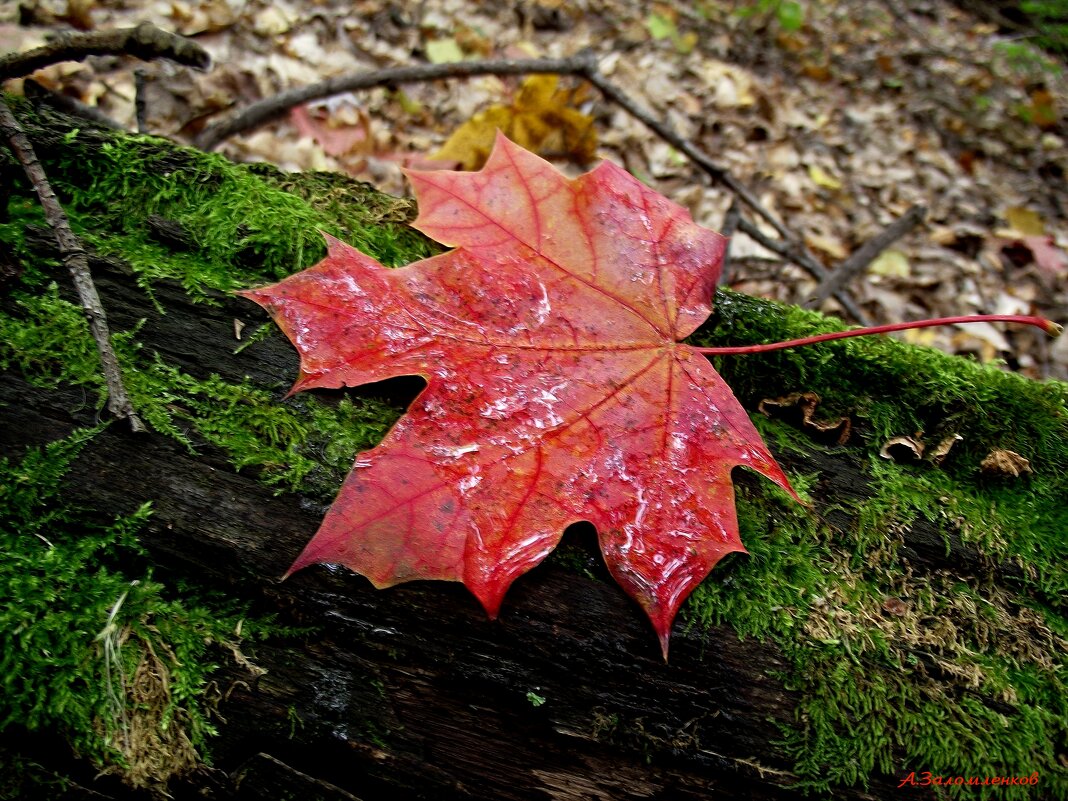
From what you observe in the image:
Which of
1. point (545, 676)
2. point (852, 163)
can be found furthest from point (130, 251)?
point (852, 163)

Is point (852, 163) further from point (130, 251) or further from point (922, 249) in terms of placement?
point (130, 251)

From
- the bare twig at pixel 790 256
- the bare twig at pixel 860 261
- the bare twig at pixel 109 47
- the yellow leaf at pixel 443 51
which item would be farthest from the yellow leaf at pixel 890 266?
the bare twig at pixel 109 47

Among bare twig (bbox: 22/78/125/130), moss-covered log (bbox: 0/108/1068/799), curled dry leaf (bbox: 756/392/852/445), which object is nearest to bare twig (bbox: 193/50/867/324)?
bare twig (bbox: 22/78/125/130)

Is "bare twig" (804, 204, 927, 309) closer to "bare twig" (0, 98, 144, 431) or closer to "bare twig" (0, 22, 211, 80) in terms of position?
"bare twig" (0, 22, 211, 80)

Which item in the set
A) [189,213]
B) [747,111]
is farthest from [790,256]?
[189,213]

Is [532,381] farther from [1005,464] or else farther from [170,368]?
[1005,464]
